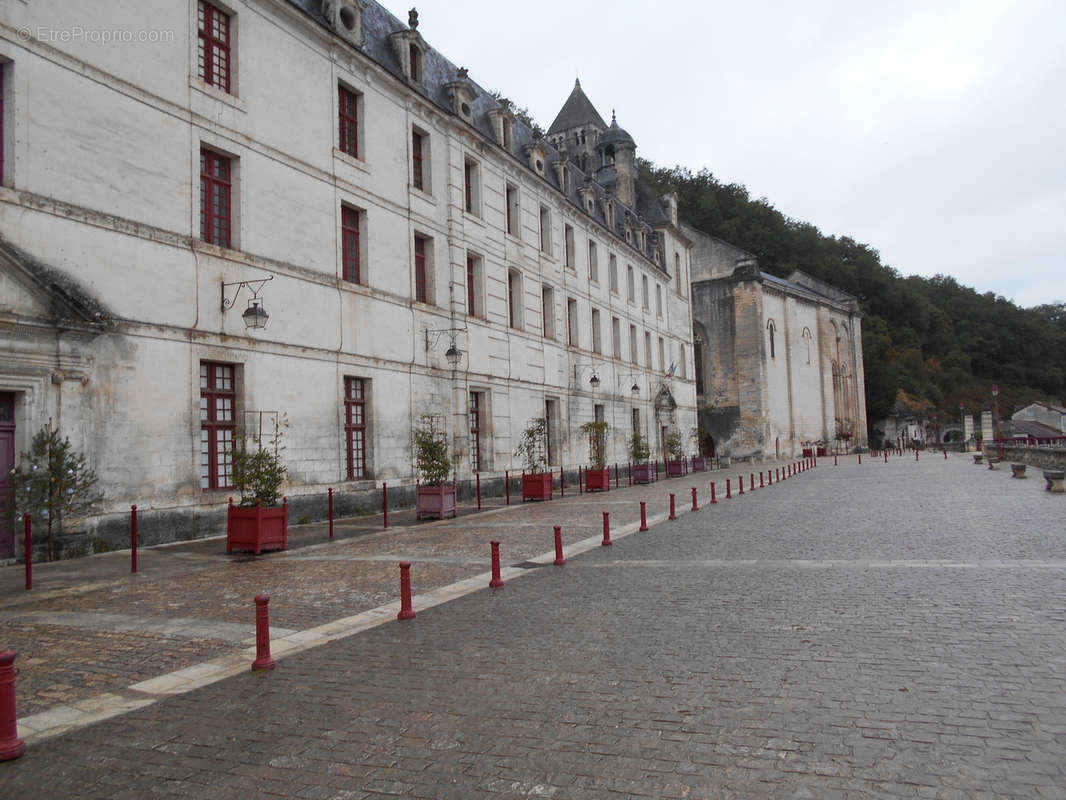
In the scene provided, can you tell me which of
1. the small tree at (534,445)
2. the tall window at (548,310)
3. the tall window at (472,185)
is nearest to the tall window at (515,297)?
the tall window at (548,310)

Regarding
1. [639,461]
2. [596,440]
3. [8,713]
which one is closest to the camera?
[8,713]

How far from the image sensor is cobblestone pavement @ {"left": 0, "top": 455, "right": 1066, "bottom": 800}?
144 inches

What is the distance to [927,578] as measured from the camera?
827 cm

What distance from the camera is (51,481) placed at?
11.0 m

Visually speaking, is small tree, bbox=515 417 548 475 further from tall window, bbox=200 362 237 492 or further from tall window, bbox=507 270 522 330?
tall window, bbox=200 362 237 492

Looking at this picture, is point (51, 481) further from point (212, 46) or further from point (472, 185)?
point (472, 185)

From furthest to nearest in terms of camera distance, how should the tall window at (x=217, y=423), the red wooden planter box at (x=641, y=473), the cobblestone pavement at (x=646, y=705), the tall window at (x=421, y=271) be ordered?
the red wooden planter box at (x=641, y=473), the tall window at (x=421, y=271), the tall window at (x=217, y=423), the cobblestone pavement at (x=646, y=705)

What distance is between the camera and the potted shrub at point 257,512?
12188mm

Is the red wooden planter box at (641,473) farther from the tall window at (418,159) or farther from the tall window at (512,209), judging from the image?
the tall window at (418,159)

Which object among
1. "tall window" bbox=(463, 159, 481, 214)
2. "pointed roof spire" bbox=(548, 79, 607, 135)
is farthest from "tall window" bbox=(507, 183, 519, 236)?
"pointed roof spire" bbox=(548, 79, 607, 135)

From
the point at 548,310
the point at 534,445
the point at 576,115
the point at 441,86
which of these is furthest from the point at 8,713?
the point at 576,115

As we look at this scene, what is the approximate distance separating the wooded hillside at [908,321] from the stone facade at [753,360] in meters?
15.1

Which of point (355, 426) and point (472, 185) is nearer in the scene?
point (355, 426)

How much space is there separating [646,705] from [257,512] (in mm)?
9126
